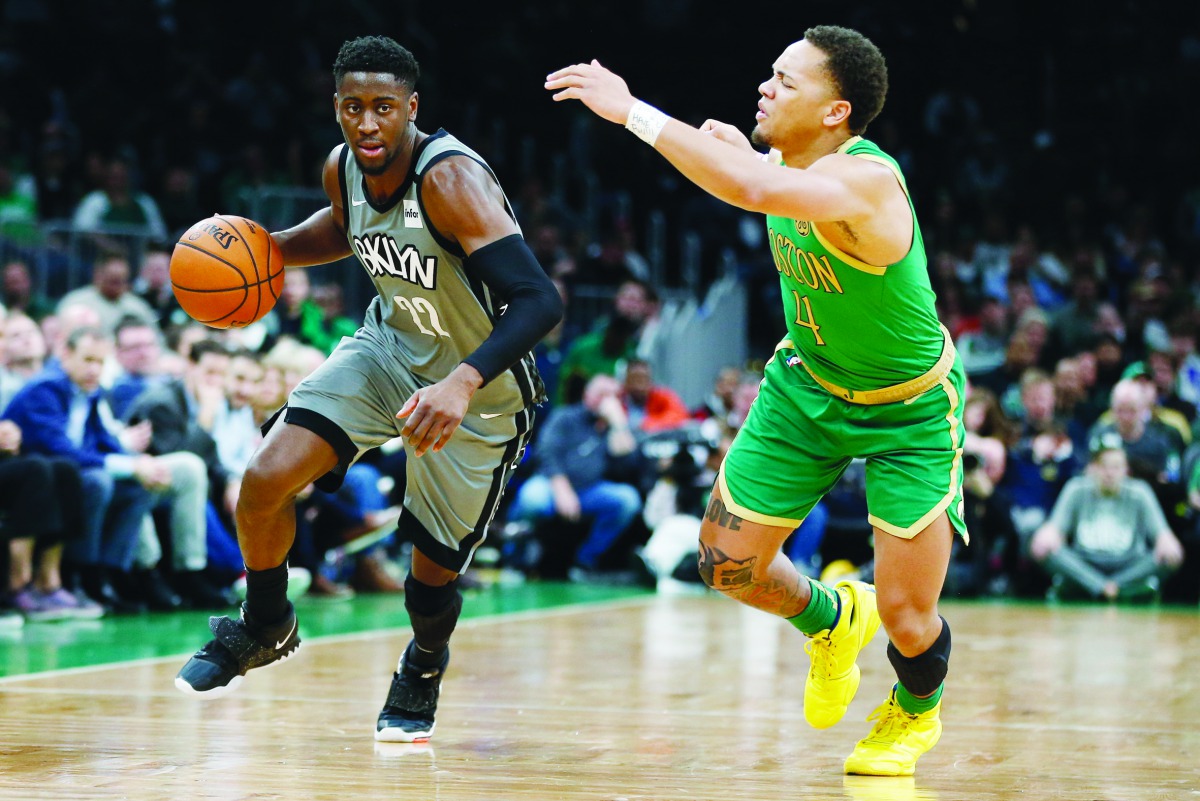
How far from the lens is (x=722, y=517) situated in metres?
4.59

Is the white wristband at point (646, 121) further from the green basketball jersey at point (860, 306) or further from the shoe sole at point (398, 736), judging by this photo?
the shoe sole at point (398, 736)

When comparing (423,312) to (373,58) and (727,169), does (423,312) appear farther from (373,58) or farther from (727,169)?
(727,169)

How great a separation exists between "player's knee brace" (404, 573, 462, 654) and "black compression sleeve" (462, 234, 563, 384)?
80 cm

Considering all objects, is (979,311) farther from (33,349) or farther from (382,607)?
(33,349)

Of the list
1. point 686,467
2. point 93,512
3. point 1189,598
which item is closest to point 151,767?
point 93,512

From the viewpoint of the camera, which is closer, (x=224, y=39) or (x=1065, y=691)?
(x=1065, y=691)

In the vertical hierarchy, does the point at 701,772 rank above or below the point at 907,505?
below

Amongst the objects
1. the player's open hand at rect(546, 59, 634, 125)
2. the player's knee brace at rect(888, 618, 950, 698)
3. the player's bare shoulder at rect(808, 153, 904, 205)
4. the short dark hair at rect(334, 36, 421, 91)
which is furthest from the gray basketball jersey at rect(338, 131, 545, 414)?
the player's knee brace at rect(888, 618, 950, 698)

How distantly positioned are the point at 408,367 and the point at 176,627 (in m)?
3.83

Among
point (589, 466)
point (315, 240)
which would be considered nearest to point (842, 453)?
Answer: point (315, 240)

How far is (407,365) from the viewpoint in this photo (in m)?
4.73

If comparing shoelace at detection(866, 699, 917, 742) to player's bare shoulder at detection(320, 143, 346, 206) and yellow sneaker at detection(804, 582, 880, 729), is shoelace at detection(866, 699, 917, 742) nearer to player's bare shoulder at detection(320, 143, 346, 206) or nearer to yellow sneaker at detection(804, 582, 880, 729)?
yellow sneaker at detection(804, 582, 880, 729)

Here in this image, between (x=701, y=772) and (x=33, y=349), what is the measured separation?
5.43 m

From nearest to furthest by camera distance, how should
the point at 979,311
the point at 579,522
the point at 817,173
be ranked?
1. the point at 817,173
2. the point at 579,522
3. the point at 979,311
